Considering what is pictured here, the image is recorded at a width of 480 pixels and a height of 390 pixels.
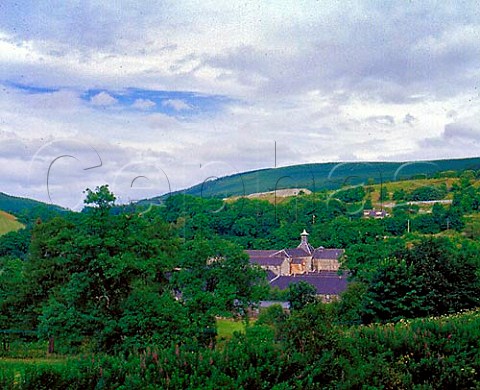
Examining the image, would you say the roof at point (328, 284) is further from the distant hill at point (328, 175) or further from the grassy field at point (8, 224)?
the distant hill at point (328, 175)

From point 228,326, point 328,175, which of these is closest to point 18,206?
point 228,326

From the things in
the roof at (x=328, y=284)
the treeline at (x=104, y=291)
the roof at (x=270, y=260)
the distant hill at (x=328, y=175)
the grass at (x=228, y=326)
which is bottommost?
the roof at (x=270, y=260)

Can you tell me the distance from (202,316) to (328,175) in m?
140

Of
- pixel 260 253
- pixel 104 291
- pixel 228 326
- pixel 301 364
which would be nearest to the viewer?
pixel 301 364

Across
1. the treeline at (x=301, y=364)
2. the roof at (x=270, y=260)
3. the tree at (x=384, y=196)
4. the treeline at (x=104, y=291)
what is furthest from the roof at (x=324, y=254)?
the treeline at (x=301, y=364)

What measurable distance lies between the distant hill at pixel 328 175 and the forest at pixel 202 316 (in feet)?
314

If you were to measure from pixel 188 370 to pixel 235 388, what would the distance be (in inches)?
26.6

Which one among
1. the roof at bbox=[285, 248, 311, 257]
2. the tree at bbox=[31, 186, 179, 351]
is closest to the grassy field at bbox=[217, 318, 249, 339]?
the tree at bbox=[31, 186, 179, 351]

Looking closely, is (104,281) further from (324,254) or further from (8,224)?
(324,254)

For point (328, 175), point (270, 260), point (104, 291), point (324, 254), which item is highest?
point (328, 175)

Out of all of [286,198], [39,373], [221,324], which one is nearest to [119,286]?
[221,324]

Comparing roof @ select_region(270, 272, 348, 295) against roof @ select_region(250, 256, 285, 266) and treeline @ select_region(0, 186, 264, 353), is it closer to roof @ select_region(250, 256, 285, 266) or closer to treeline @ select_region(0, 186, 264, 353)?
roof @ select_region(250, 256, 285, 266)

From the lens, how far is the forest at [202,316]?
811cm

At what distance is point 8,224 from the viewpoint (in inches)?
3199
